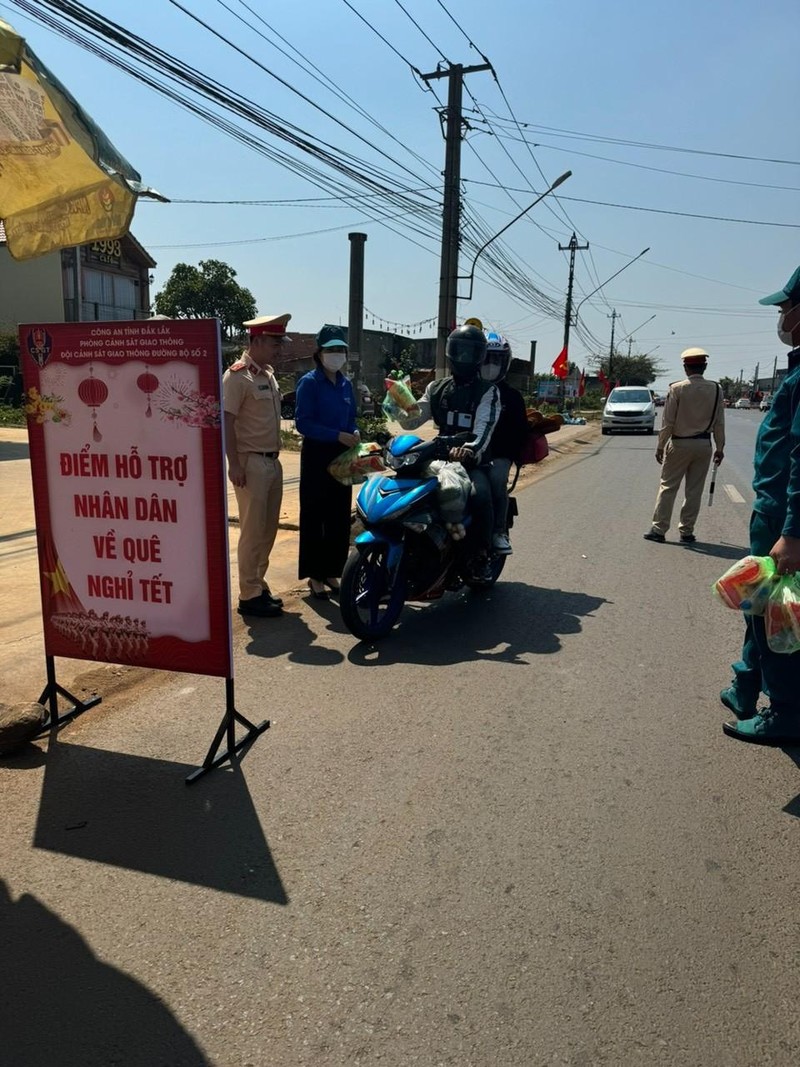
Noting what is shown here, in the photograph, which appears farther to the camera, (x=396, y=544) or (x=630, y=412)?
(x=630, y=412)

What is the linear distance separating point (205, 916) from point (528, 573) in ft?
15.9

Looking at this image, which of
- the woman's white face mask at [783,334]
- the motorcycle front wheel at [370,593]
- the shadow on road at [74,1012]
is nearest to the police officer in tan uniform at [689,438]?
the motorcycle front wheel at [370,593]

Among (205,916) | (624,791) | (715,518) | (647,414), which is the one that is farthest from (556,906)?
(647,414)

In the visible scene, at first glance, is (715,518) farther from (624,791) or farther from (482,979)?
(482,979)

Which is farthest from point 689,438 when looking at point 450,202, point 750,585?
point 450,202

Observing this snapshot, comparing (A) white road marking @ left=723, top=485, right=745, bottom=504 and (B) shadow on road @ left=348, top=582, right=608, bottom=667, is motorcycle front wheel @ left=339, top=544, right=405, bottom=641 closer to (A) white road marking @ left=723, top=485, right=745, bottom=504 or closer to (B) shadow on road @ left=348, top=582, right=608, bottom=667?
(B) shadow on road @ left=348, top=582, right=608, bottom=667

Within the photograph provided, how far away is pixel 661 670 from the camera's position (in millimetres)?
4523

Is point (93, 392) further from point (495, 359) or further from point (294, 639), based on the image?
point (495, 359)

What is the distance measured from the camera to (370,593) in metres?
4.86

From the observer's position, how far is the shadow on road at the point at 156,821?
103 inches

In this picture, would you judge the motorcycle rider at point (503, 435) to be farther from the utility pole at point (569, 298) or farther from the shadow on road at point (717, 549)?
the utility pole at point (569, 298)

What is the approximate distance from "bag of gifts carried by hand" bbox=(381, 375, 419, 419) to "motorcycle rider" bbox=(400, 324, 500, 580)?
7 cm

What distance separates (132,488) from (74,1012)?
195 cm

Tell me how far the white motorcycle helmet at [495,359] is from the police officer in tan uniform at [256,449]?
1512 millimetres
